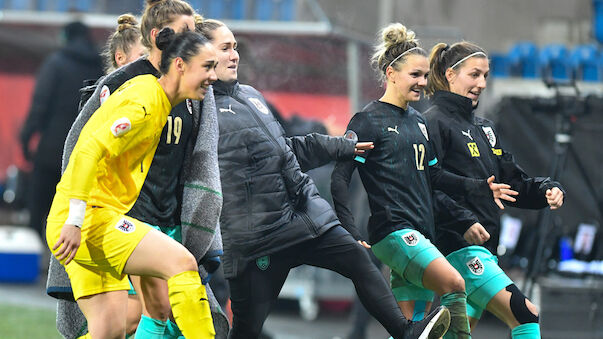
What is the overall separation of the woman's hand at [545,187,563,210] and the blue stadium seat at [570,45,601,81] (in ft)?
30.7

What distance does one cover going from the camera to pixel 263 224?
5523 mm

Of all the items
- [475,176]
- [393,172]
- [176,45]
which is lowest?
[475,176]

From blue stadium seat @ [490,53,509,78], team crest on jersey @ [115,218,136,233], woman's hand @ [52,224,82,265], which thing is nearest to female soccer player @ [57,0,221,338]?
team crest on jersey @ [115,218,136,233]

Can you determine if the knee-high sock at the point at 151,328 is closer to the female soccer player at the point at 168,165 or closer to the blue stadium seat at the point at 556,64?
the female soccer player at the point at 168,165

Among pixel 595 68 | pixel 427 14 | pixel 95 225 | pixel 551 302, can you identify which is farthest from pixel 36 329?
pixel 595 68

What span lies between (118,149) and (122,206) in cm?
32

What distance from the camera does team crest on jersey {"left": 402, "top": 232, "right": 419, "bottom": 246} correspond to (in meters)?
5.71

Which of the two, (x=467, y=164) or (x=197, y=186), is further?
(x=467, y=164)

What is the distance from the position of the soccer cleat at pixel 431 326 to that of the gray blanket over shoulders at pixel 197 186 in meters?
1.01

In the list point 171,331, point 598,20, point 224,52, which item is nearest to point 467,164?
point 224,52

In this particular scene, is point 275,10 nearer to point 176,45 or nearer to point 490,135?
point 490,135

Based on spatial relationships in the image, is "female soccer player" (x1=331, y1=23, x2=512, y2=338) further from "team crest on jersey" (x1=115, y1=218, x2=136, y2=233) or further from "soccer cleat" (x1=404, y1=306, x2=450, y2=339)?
"team crest on jersey" (x1=115, y1=218, x2=136, y2=233)

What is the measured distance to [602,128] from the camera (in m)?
9.91

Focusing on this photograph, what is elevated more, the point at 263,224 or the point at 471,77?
the point at 471,77
